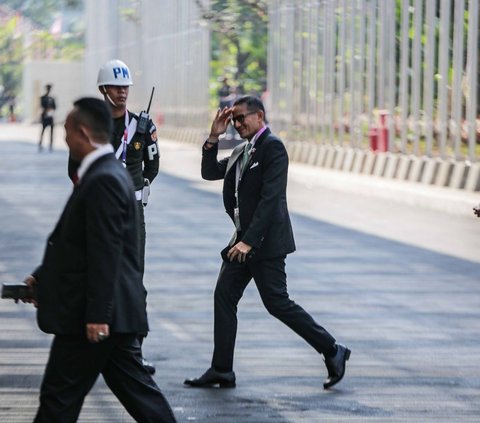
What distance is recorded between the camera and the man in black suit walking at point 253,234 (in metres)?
9.71

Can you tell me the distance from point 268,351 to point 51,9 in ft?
518

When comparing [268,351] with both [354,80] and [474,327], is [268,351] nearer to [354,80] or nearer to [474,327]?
[474,327]

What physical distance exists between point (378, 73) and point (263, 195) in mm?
28016

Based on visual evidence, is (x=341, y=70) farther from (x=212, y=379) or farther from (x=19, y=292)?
(x=19, y=292)

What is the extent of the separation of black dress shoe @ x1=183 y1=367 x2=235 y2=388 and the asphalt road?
3.9 inches

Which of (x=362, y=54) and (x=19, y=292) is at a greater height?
(x=19, y=292)

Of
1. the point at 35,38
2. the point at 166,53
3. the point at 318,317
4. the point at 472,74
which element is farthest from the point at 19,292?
the point at 35,38

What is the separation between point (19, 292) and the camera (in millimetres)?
7191

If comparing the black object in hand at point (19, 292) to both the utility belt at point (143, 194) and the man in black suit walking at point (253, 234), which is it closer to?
the man in black suit walking at point (253, 234)

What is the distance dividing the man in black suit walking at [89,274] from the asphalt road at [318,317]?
213 centimetres

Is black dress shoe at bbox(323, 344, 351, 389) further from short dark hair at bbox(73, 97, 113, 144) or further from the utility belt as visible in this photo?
short dark hair at bbox(73, 97, 113, 144)

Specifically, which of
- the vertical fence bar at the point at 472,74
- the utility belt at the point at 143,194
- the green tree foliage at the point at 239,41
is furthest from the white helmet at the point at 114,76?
the green tree foliage at the point at 239,41

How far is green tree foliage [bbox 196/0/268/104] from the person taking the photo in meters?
58.6

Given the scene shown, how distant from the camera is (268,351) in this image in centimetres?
Result: 1160
